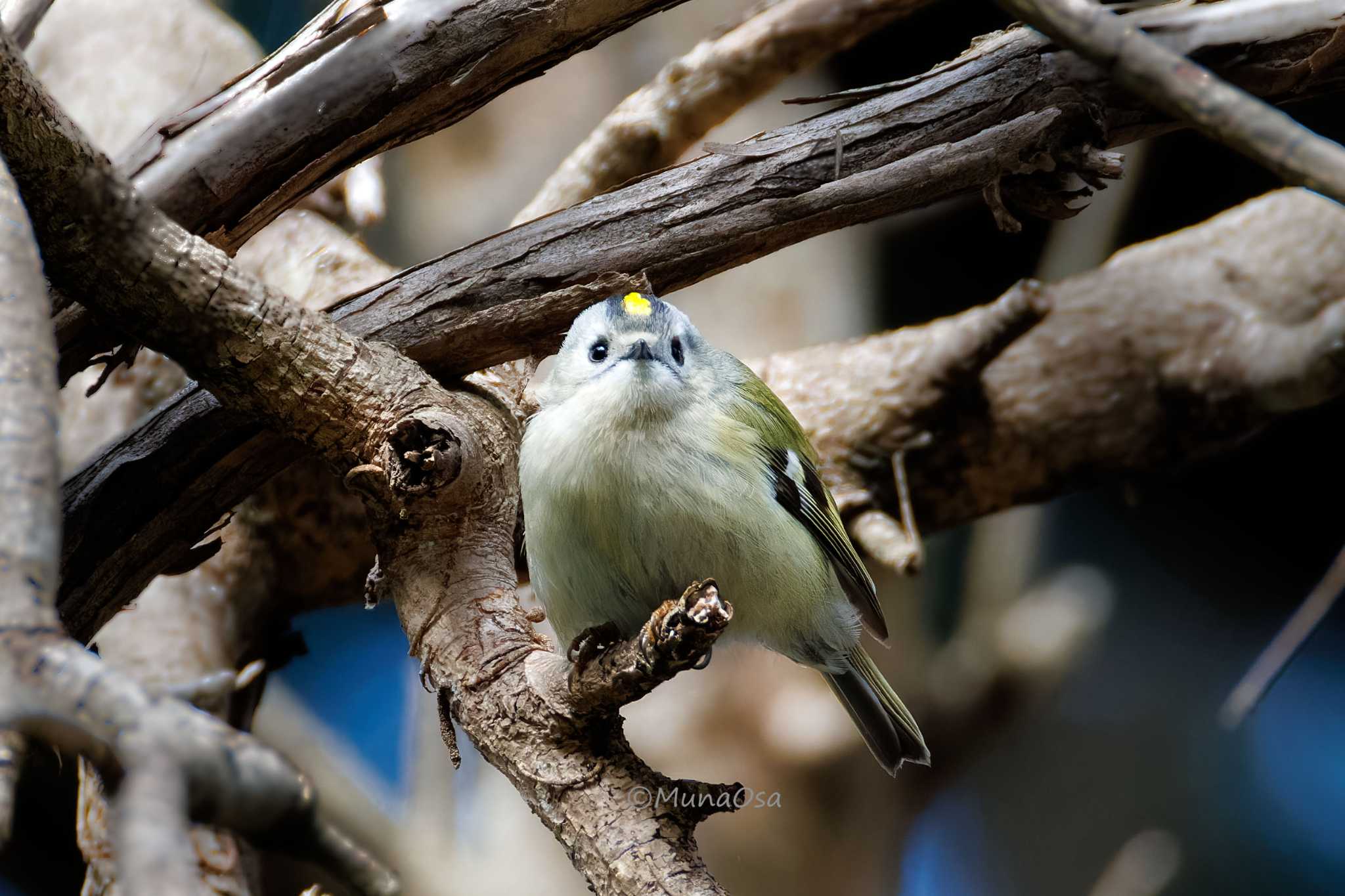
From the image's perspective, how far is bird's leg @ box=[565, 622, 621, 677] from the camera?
1629 mm

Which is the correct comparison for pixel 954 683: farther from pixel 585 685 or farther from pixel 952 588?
pixel 585 685

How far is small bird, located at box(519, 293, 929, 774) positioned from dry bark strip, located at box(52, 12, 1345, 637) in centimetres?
21

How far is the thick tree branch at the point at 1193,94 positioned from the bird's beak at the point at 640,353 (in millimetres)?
898

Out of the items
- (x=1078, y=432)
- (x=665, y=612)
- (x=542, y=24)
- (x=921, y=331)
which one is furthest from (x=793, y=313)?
(x=665, y=612)

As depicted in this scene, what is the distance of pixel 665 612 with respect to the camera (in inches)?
56.1

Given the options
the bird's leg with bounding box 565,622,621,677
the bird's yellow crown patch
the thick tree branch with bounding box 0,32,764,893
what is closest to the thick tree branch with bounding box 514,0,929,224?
the thick tree branch with bounding box 0,32,764,893

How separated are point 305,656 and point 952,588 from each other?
2.82 meters

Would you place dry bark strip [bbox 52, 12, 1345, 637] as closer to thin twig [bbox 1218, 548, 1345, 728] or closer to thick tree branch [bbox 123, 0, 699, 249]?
thick tree branch [bbox 123, 0, 699, 249]

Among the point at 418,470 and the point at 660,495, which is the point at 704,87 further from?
the point at 660,495

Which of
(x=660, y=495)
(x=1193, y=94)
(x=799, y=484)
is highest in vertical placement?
(x=1193, y=94)

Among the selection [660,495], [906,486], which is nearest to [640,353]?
[660,495]

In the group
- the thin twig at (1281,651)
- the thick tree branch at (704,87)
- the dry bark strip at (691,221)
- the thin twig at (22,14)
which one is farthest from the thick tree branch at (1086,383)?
the thin twig at (22,14)

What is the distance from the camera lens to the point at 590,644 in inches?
64.7

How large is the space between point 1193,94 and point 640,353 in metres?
1.02
